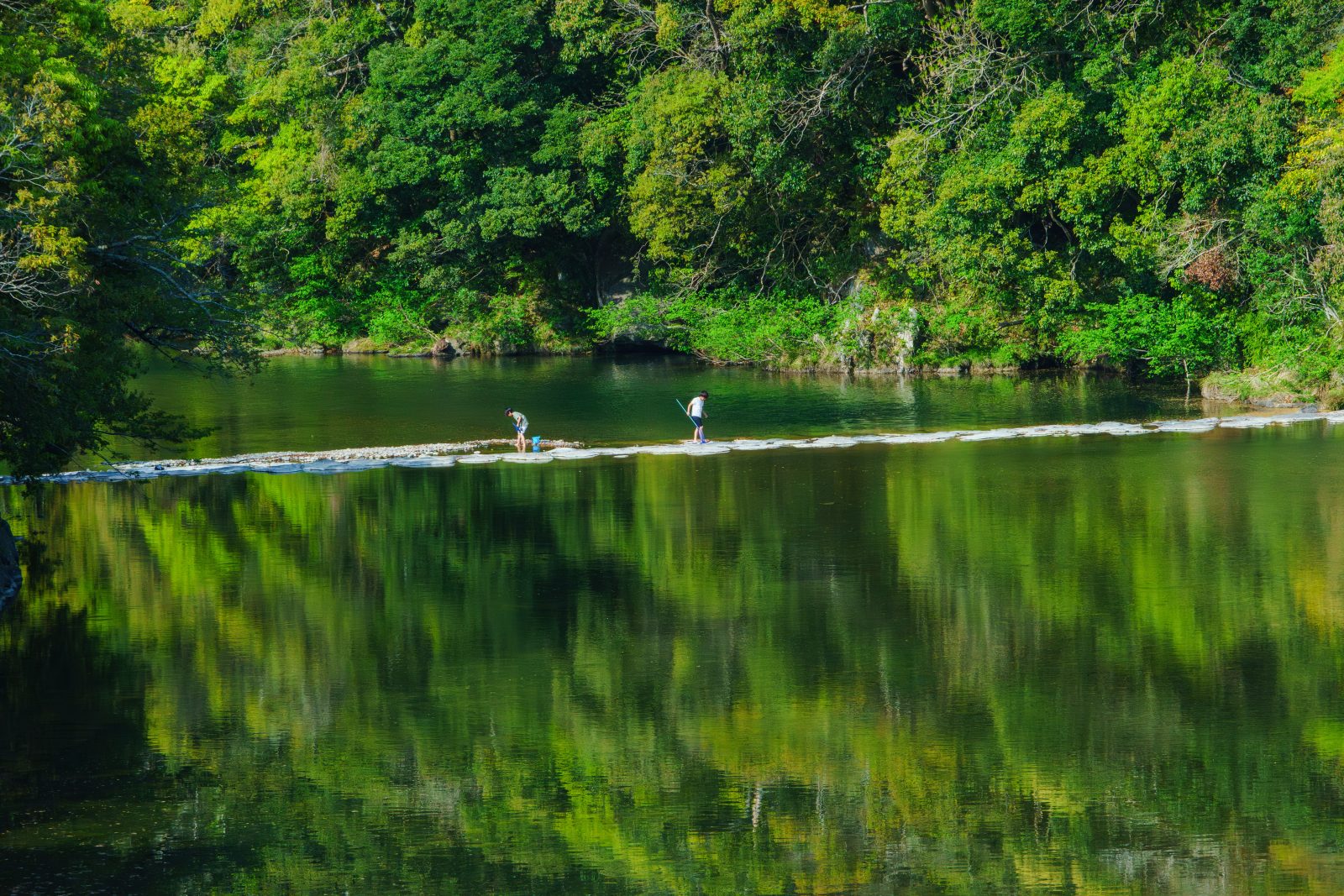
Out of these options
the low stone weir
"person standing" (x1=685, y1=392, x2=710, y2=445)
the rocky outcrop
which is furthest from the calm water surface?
"person standing" (x1=685, y1=392, x2=710, y2=445)

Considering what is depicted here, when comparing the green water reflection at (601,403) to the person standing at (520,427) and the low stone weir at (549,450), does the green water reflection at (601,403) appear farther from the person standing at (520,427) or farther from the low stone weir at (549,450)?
the person standing at (520,427)

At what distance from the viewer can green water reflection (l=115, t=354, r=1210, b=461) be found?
3509 centimetres

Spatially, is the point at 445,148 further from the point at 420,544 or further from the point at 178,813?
the point at 178,813

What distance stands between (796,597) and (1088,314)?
90.2 feet

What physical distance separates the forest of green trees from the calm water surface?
416 centimetres

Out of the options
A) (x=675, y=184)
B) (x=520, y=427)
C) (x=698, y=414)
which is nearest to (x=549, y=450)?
(x=520, y=427)

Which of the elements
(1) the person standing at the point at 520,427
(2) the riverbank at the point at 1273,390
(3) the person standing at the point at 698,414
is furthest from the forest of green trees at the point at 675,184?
(3) the person standing at the point at 698,414

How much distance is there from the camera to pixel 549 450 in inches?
1264

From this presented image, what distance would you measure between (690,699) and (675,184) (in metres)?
36.4

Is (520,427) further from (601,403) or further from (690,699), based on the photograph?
(690,699)

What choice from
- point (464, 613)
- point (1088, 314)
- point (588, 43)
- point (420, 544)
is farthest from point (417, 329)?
point (464, 613)

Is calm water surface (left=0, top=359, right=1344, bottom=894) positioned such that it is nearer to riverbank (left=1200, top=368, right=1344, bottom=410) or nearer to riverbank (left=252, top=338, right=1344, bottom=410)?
riverbank (left=1200, top=368, right=1344, bottom=410)

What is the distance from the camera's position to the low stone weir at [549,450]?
29.9 meters

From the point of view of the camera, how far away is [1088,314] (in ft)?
140
